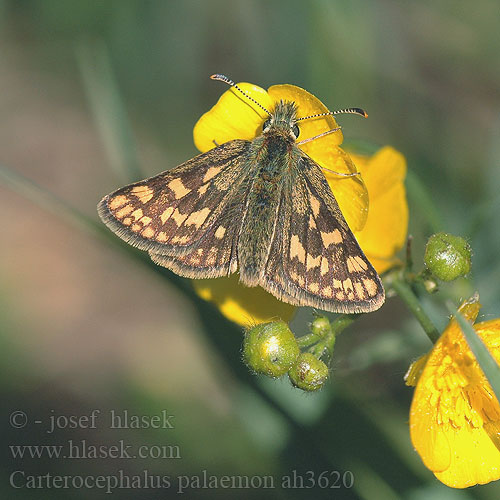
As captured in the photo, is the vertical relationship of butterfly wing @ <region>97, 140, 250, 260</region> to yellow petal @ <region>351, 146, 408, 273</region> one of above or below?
above

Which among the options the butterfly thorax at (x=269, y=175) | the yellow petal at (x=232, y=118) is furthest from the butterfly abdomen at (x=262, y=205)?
the yellow petal at (x=232, y=118)

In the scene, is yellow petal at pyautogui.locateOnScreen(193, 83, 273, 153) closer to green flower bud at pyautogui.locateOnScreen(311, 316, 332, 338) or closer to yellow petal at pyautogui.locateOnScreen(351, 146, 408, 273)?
yellow petal at pyautogui.locateOnScreen(351, 146, 408, 273)

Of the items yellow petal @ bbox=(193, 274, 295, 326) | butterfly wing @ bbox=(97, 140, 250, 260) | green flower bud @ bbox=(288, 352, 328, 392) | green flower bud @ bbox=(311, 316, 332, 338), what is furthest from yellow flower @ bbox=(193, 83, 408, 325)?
green flower bud @ bbox=(288, 352, 328, 392)

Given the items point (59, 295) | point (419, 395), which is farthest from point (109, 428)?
point (419, 395)

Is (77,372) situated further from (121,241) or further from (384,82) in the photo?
(384,82)

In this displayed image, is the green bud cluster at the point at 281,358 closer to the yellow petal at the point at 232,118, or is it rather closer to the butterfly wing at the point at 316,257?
the butterfly wing at the point at 316,257

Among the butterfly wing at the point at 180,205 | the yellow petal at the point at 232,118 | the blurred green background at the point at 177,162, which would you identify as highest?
the yellow petal at the point at 232,118
